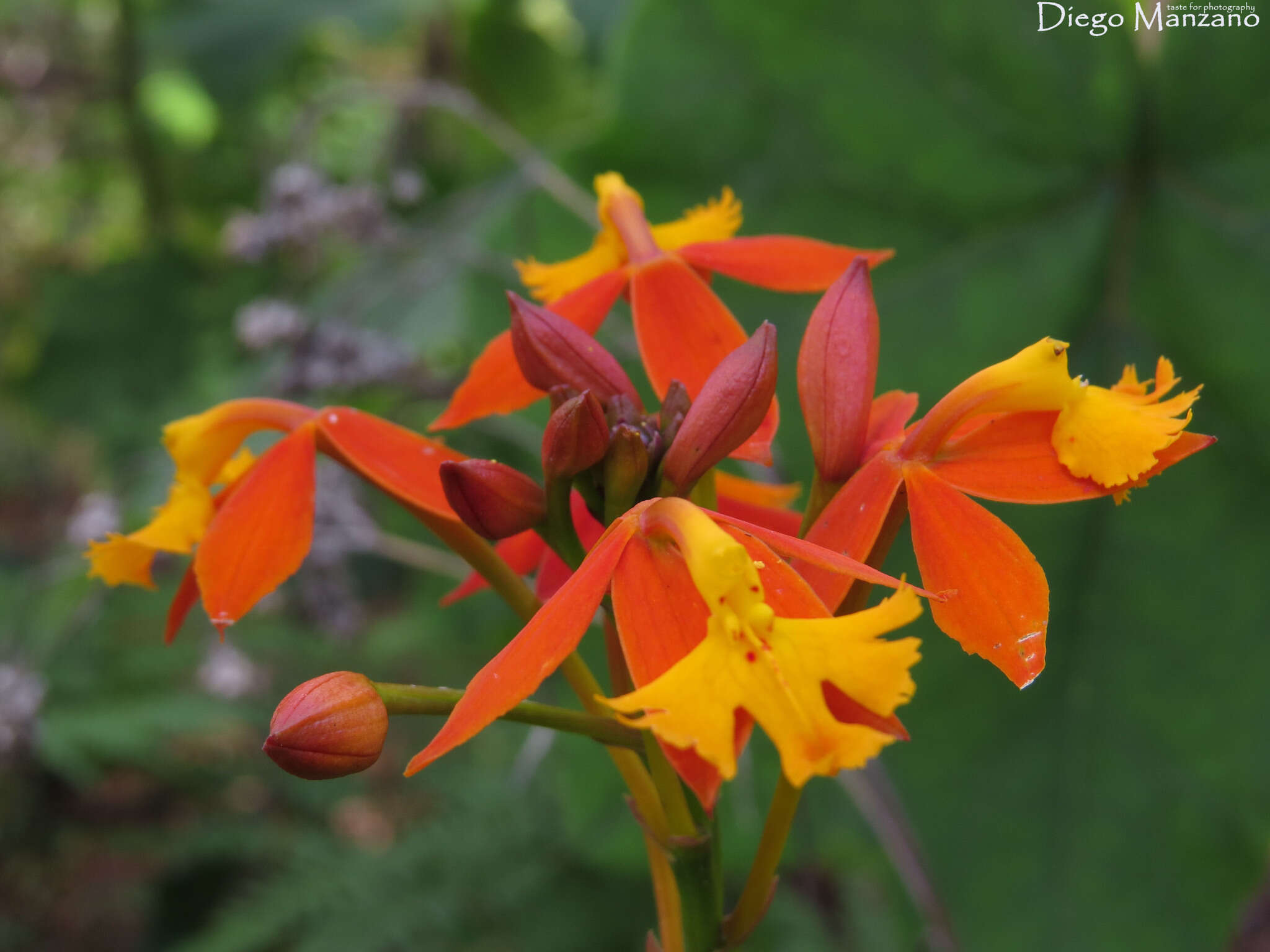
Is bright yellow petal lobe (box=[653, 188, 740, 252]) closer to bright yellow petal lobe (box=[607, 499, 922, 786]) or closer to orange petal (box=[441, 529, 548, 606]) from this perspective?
orange petal (box=[441, 529, 548, 606])

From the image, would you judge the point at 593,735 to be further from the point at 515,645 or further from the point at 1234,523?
the point at 1234,523

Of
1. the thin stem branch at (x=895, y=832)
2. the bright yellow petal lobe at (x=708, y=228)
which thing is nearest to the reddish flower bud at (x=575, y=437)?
the bright yellow petal lobe at (x=708, y=228)

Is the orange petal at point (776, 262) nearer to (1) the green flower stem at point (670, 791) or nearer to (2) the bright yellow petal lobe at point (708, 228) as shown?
(2) the bright yellow petal lobe at point (708, 228)

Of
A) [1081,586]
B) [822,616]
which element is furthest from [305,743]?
[1081,586]

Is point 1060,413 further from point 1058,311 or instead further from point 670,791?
point 1058,311

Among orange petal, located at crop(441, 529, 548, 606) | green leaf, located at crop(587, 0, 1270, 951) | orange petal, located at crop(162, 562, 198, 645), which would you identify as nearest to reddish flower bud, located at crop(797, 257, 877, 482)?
orange petal, located at crop(441, 529, 548, 606)

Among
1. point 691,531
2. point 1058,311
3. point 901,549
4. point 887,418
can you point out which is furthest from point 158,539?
point 1058,311
